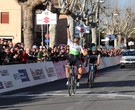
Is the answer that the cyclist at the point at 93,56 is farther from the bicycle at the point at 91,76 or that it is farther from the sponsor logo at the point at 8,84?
the sponsor logo at the point at 8,84

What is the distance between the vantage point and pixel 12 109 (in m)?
12.3

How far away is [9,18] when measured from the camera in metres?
62.8

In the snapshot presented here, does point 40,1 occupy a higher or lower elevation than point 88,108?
higher

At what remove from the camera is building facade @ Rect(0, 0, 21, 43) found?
62.1 meters

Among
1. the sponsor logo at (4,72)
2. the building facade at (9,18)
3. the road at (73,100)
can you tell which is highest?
the building facade at (9,18)

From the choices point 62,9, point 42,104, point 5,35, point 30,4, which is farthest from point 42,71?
point 5,35

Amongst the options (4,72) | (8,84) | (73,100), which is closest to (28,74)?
(8,84)

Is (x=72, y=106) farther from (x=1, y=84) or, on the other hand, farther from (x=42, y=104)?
(x=1, y=84)

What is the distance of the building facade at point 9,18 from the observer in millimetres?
62094

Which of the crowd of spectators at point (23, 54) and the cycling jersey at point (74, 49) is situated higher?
the cycling jersey at point (74, 49)

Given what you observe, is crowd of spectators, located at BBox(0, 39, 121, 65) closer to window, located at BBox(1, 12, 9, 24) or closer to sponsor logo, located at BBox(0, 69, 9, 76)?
sponsor logo, located at BBox(0, 69, 9, 76)

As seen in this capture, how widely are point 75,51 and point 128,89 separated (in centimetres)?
308

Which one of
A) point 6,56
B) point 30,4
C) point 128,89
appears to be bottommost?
point 128,89

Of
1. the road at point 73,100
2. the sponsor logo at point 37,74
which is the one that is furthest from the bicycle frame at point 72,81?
Answer: the sponsor logo at point 37,74
